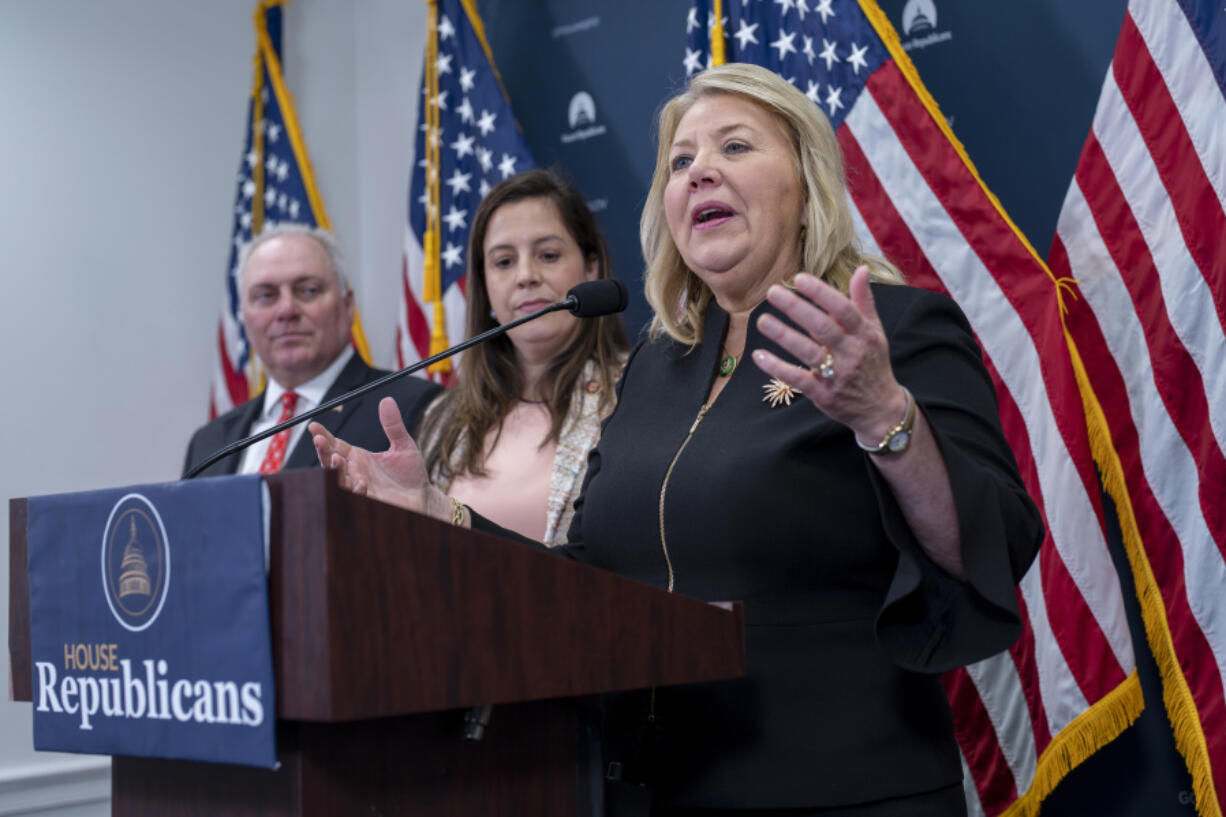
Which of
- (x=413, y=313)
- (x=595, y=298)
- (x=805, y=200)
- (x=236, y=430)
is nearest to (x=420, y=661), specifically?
(x=595, y=298)

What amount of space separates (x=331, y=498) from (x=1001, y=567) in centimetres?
70

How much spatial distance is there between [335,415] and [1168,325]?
193cm

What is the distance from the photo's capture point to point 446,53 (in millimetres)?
3686

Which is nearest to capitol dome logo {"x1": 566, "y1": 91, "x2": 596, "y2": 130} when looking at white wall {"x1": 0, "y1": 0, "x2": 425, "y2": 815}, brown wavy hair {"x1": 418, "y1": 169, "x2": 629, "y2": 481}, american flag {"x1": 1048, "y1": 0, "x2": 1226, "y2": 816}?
white wall {"x1": 0, "y1": 0, "x2": 425, "y2": 815}

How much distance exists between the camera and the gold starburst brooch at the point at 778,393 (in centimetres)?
141

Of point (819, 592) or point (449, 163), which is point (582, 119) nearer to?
point (449, 163)

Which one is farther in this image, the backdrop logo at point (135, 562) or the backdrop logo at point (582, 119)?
the backdrop logo at point (582, 119)

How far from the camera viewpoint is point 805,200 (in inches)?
64.5

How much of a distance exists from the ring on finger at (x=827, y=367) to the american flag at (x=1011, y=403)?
4.52ft

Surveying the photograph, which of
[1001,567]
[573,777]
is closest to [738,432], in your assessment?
[1001,567]

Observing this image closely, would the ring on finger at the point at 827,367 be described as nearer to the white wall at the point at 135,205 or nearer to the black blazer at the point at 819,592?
the black blazer at the point at 819,592

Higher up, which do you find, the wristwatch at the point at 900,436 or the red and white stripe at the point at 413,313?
the red and white stripe at the point at 413,313

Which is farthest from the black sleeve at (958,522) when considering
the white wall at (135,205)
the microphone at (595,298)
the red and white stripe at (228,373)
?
the red and white stripe at (228,373)

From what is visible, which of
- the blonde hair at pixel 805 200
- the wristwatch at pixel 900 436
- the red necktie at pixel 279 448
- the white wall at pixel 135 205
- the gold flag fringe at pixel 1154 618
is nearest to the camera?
the wristwatch at pixel 900 436
